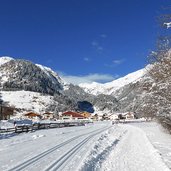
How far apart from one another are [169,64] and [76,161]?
13.5m

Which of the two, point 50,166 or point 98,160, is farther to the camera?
point 98,160

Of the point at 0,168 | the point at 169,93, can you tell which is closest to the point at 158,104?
the point at 169,93

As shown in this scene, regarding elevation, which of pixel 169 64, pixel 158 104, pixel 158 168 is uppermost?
pixel 169 64

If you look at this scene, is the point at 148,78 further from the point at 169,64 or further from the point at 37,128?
the point at 37,128

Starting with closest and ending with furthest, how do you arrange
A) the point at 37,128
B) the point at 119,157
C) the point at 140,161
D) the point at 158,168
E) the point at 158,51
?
1. the point at 158,168
2. the point at 140,161
3. the point at 119,157
4. the point at 158,51
5. the point at 37,128

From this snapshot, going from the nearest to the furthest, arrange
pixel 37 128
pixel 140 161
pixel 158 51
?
pixel 140 161, pixel 158 51, pixel 37 128

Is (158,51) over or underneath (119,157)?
over

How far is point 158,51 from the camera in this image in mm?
30547

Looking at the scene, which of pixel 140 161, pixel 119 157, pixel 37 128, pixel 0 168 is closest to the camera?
pixel 0 168

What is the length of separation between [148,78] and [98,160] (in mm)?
19986

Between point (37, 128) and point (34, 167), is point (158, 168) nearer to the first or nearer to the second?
point (34, 167)

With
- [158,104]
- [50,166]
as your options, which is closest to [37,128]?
[158,104]

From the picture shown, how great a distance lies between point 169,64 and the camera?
29297mm

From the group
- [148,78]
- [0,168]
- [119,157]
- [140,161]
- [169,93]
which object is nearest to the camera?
[0,168]
